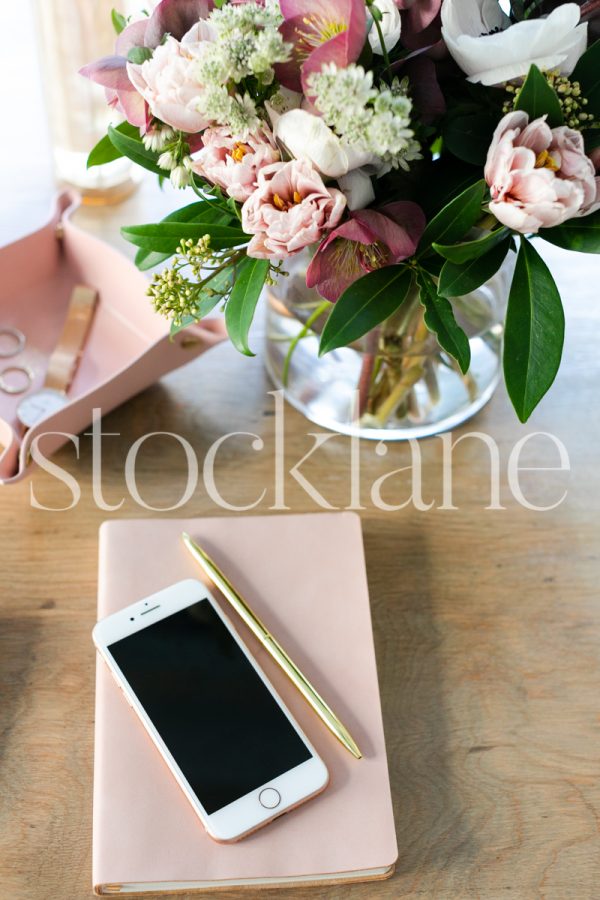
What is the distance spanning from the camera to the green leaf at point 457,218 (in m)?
0.56

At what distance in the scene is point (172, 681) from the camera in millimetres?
663

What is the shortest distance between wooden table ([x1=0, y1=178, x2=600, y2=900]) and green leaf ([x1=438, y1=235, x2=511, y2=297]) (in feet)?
0.92

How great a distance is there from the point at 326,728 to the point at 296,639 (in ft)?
0.24

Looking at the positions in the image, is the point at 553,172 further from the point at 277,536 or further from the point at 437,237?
the point at 277,536

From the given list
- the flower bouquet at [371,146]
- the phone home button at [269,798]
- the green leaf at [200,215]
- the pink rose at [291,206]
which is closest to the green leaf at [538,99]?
the flower bouquet at [371,146]

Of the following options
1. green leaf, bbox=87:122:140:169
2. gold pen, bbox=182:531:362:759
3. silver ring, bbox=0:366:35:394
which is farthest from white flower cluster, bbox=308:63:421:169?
silver ring, bbox=0:366:35:394

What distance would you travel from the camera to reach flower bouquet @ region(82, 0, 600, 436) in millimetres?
497

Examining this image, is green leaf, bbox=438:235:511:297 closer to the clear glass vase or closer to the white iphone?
the clear glass vase

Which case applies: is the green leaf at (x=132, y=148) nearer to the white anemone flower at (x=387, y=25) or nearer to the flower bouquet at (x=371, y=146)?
the flower bouquet at (x=371, y=146)

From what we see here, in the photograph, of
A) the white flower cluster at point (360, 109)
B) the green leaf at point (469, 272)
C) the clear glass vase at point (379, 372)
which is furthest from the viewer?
the clear glass vase at point (379, 372)

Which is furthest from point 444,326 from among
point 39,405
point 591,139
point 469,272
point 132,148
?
point 39,405

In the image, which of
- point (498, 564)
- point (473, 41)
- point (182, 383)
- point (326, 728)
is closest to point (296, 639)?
point (326, 728)

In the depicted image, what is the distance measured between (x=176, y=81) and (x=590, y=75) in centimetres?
25

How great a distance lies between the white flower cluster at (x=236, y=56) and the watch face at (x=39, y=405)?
1.25ft
